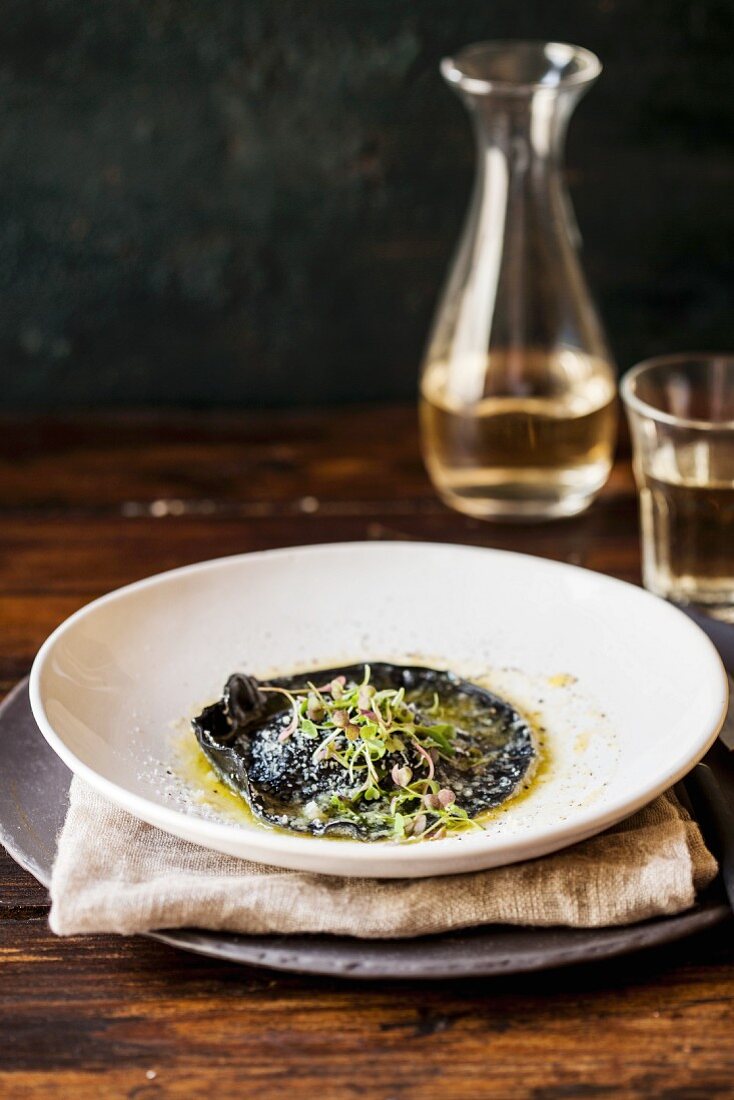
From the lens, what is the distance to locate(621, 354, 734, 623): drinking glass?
1.28 m

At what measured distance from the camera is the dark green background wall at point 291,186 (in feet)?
5.82

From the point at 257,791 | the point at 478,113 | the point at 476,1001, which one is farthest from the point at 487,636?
the point at 478,113

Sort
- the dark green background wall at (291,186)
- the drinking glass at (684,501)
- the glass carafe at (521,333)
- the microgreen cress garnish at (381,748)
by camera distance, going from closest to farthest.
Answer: the microgreen cress garnish at (381,748) → the drinking glass at (684,501) → the glass carafe at (521,333) → the dark green background wall at (291,186)

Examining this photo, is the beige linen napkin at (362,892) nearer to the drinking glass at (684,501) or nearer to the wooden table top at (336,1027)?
the wooden table top at (336,1027)

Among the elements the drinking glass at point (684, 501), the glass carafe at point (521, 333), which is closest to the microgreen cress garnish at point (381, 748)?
the drinking glass at point (684, 501)

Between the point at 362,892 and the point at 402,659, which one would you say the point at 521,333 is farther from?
the point at 362,892

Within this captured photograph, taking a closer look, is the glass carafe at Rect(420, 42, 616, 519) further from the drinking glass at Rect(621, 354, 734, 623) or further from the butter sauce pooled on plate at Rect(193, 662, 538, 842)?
the butter sauce pooled on plate at Rect(193, 662, 538, 842)

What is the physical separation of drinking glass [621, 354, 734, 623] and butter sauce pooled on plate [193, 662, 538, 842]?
1.20 ft

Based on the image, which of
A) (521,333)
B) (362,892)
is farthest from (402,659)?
(521,333)

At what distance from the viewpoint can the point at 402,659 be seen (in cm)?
111

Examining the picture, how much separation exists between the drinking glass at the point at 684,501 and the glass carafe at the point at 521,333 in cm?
12

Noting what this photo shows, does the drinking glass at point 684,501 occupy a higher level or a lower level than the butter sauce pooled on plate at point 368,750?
lower

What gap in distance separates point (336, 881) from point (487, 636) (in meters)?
0.36

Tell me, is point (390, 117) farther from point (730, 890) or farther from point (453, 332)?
point (730, 890)
